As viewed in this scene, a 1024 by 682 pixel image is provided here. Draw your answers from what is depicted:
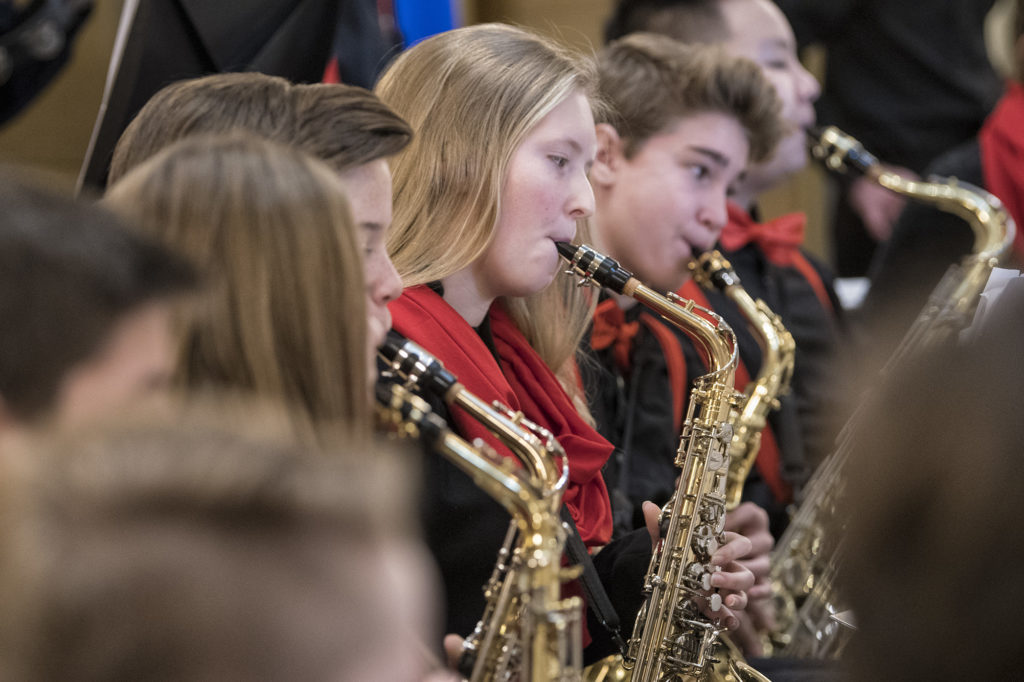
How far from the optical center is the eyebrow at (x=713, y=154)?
2.55 metres

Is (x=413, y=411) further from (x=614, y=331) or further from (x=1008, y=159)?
(x=1008, y=159)

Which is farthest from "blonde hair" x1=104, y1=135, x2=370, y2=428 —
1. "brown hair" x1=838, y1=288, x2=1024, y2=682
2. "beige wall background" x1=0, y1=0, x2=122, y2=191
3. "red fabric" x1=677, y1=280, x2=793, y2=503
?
"beige wall background" x1=0, y1=0, x2=122, y2=191

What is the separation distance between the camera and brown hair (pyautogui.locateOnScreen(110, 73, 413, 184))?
4.82ft

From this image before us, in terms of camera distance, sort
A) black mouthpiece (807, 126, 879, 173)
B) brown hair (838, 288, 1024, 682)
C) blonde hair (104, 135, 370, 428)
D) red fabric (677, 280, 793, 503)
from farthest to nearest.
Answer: black mouthpiece (807, 126, 879, 173) < red fabric (677, 280, 793, 503) < blonde hair (104, 135, 370, 428) < brown hair (838, 288, 1024, 682)

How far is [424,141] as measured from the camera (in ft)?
6.28

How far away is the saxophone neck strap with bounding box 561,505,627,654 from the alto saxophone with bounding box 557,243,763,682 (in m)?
0.07

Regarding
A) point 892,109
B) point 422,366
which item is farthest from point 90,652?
point 892,109

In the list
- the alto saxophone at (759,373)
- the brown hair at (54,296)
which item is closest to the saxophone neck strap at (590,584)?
the alto saxophone at (759,373)

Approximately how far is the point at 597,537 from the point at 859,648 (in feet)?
3.49

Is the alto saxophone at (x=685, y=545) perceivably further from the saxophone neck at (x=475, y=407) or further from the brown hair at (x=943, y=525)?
the brown hair at (x=943, y=525)

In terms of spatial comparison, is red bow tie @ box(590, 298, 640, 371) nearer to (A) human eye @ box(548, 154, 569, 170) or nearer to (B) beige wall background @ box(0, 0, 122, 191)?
(A) human eye @ box(548, 154, 569, 170)

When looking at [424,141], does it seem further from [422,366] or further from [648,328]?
[648,328]

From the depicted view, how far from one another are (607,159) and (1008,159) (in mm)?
1333

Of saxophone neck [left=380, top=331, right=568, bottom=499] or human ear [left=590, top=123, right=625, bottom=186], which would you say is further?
human ear [left=590, top=123, right=625, bottom=186]
